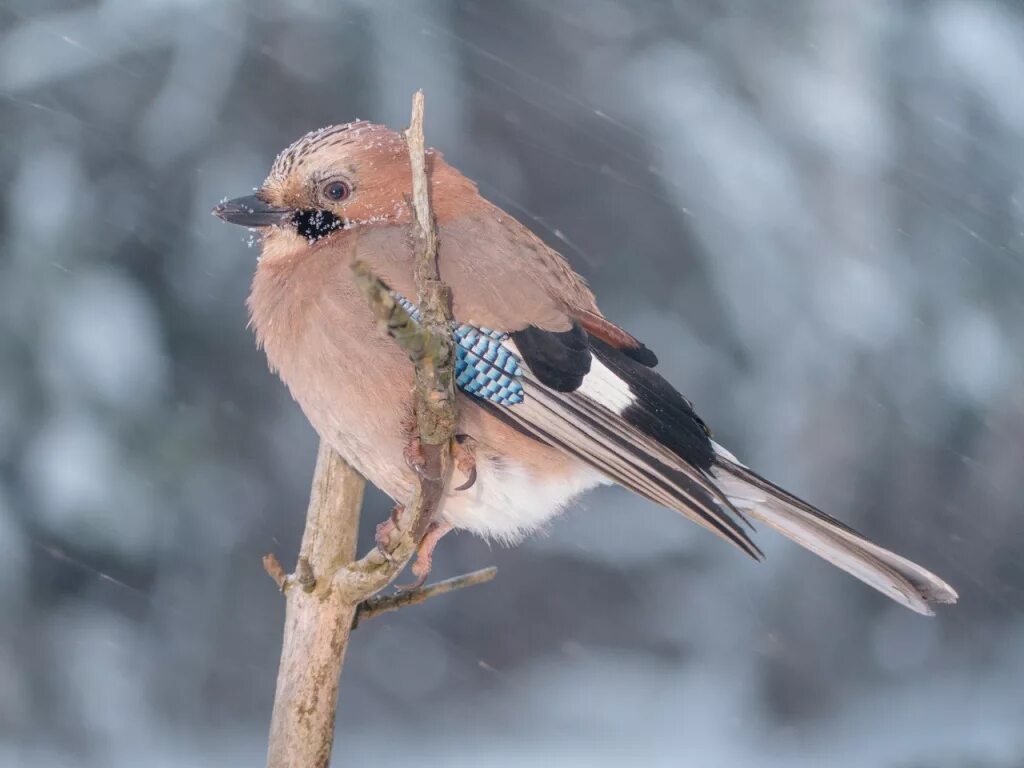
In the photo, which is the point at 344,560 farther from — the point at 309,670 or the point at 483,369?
the point at 483,369

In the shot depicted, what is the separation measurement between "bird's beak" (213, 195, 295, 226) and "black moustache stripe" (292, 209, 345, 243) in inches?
0.6

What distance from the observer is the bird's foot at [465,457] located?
1493 millimetres

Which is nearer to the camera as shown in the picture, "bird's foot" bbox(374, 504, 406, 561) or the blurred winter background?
"bird's foot" bbox(374, 504, 406, 561)

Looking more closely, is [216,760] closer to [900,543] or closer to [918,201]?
[900,543]

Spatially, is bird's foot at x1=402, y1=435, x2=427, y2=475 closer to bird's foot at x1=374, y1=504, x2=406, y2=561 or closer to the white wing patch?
bird's foot at x1=374, y1=504, x2=406, y2=561

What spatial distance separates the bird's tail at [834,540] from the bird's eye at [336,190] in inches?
25.7

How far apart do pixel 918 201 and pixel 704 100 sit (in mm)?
500

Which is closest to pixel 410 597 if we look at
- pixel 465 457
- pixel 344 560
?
pixel 344 560

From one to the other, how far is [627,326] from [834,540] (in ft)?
2.84

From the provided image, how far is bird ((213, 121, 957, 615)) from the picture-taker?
5.02ft

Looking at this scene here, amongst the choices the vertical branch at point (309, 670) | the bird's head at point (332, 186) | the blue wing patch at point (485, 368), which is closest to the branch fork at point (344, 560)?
the vertical branch at point (309, 670)

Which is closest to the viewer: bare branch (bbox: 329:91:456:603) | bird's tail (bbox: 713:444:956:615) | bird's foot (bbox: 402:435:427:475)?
bare branch (bbox: 329:91:456:603)

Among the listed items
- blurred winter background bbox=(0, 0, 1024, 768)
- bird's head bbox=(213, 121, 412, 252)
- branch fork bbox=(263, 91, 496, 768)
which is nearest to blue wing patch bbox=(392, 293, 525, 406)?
branch fork bbox=(263, 91, 496, 768)

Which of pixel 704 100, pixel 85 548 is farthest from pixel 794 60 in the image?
pixel 85 548
